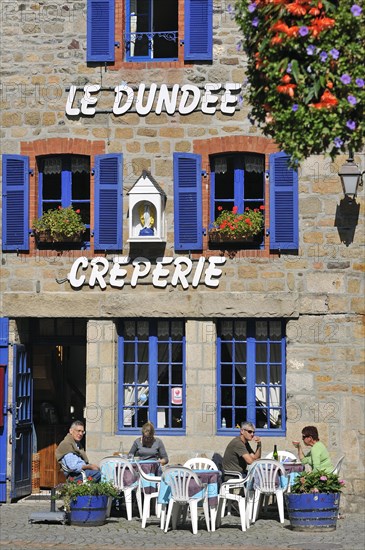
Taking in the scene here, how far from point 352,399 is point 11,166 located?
19.1 ft

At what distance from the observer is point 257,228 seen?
2202cm

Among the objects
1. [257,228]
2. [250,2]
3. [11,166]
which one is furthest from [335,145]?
[11,166]

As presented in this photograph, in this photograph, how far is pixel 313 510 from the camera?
19.7 meters

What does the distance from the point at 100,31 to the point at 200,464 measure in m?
6.27

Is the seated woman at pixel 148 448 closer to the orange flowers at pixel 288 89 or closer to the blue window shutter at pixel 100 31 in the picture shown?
the blue window shutter at pixel 100 31

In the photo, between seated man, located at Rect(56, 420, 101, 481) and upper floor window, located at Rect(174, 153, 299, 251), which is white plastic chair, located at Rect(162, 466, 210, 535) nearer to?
seated man, located at Rect(56, 420, 101, 481)

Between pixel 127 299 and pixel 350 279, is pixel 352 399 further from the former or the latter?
pixel 127 299

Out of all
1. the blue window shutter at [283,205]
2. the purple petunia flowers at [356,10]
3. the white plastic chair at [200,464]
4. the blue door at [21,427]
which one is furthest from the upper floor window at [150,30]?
the purple petunia flowers at [356,10]

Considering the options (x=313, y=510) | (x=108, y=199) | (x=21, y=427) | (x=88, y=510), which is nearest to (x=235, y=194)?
(x=108, y=199)

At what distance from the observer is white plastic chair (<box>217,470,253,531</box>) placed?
19719 millimetres

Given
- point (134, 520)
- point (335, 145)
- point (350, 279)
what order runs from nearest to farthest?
1. point (335, 145)
2. point (134, 520)
3. point (350, 279)

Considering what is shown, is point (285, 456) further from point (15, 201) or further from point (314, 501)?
point (15, 201)

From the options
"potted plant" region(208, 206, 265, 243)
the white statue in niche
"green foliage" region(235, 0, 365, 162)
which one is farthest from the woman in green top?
"green foliage" region(235, 0, 365, 162)

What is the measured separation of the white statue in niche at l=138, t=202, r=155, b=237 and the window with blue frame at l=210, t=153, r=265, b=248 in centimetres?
85
